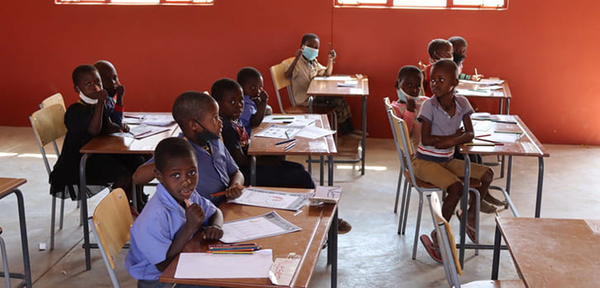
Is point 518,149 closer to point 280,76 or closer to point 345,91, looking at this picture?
point 345,91

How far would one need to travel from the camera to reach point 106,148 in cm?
359

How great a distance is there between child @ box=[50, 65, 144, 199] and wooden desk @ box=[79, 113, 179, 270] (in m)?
0.08

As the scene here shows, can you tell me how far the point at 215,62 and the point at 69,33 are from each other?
1529 millimetres

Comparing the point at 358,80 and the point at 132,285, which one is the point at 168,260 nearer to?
the point at 132,285

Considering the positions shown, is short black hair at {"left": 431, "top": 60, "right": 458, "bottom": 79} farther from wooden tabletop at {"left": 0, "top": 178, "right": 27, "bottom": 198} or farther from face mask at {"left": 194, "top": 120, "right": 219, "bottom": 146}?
wooden tabletop at {"left": 0, "top": 178, "right": 27, "bottom": 198}

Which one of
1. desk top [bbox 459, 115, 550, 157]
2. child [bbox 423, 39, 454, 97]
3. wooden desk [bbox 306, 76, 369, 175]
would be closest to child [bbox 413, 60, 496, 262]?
desk top [bbox 459, 115, 550, 157]

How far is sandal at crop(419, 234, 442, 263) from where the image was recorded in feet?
12.3

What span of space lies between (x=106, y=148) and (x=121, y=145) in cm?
10

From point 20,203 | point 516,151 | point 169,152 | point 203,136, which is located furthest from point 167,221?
point 516,151

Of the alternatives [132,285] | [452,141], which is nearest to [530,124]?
[452,141]

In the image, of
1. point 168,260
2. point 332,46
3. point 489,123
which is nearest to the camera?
Result: point 168,260

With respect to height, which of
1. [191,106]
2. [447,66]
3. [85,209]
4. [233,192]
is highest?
[447,66]

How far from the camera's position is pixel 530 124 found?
635 centimetres

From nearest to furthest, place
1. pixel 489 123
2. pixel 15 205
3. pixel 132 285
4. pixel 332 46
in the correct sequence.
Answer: pixel 132 285 → pixel 489 123 → pixel 15 205 → pixel 332 46
